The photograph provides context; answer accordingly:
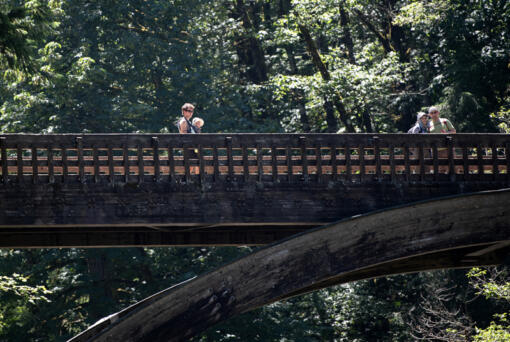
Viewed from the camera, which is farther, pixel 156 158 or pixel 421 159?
pixel 421 159

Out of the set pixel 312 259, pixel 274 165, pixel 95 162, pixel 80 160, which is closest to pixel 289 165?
pixel 274 165

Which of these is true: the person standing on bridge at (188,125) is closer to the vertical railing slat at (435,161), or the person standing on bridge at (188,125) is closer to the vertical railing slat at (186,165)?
the vertical railing slat at (186,165)

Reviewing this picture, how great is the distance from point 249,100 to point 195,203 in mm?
14364

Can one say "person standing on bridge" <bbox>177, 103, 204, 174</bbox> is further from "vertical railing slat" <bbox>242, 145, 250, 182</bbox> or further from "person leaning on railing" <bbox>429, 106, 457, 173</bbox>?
"person leaning on railing" <bbox>429, 106, 457, 173</bbox>

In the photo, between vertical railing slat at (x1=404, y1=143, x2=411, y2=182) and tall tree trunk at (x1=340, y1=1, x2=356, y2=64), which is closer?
vertical railing slat at (x1=404, y1=143, x2=411, y2=182)

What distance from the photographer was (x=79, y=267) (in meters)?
22.7

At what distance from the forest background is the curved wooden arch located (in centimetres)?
848

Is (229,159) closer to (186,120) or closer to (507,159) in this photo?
(186,120)

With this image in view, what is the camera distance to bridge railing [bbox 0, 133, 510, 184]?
1177cm

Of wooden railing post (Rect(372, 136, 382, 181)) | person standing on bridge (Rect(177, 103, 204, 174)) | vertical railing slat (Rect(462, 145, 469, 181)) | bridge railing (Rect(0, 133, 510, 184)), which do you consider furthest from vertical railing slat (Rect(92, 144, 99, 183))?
vertical railing slat (Rect(462, 145, 469, 181))

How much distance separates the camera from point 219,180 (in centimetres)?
1205

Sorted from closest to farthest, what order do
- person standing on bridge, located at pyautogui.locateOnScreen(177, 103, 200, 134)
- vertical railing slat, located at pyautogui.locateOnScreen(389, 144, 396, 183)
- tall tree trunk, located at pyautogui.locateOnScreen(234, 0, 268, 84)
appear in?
vertical railing slat, located at pyautogui.locateOnScreen(389, 144, 396, 183), person standing on bridge, located at pyautogui.locateOnScreen(177, 103, 200, 134), tall tree trunk, located at pyautogui.locateOnScreen(234, 0, 268, 84)

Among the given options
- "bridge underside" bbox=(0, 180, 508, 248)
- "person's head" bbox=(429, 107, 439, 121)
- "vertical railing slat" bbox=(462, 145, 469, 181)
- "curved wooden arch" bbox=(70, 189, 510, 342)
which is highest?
"person's head" bbox=(429, 107, 439, 121)

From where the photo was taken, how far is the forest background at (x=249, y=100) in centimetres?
2188
